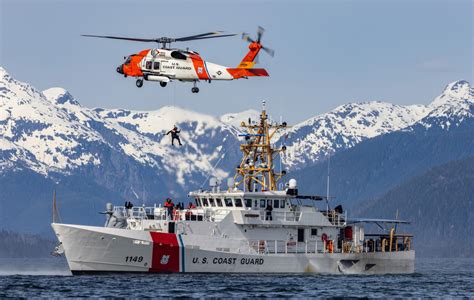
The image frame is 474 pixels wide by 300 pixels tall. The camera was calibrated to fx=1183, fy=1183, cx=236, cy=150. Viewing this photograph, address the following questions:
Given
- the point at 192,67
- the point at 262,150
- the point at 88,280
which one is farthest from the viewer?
the point at 262,150

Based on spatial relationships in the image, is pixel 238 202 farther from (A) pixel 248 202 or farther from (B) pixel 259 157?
(B) pixel 259 157

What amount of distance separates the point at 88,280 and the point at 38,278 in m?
8.67

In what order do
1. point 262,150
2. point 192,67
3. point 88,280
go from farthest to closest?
point 262,150 < point 192,67 < point 88,280

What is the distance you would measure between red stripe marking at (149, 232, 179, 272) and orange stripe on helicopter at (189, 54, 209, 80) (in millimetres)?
10908

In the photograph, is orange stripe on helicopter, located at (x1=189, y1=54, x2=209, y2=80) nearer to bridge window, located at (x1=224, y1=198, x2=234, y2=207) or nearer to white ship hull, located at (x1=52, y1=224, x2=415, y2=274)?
bridge window, located at (x1=224, y1=198, x2=234, y2=207)

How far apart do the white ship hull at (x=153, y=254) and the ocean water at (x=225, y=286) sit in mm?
601

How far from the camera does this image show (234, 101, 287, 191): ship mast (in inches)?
3349

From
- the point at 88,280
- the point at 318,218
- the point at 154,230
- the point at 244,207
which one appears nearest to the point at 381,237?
the point at 318,218

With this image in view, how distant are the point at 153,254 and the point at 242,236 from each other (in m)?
6.95

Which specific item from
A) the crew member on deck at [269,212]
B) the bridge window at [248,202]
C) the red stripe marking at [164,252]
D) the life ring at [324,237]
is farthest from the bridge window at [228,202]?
the life ring at [324,237]

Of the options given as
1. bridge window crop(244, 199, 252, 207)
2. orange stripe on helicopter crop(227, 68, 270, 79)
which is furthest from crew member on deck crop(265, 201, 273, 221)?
orange stripe on helicopter crop(227, 68, 270, 79)

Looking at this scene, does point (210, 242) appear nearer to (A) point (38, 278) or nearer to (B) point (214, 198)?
(B) point (214, 198)

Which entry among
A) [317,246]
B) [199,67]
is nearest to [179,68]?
[199,67]

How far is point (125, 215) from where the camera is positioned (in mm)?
80562
